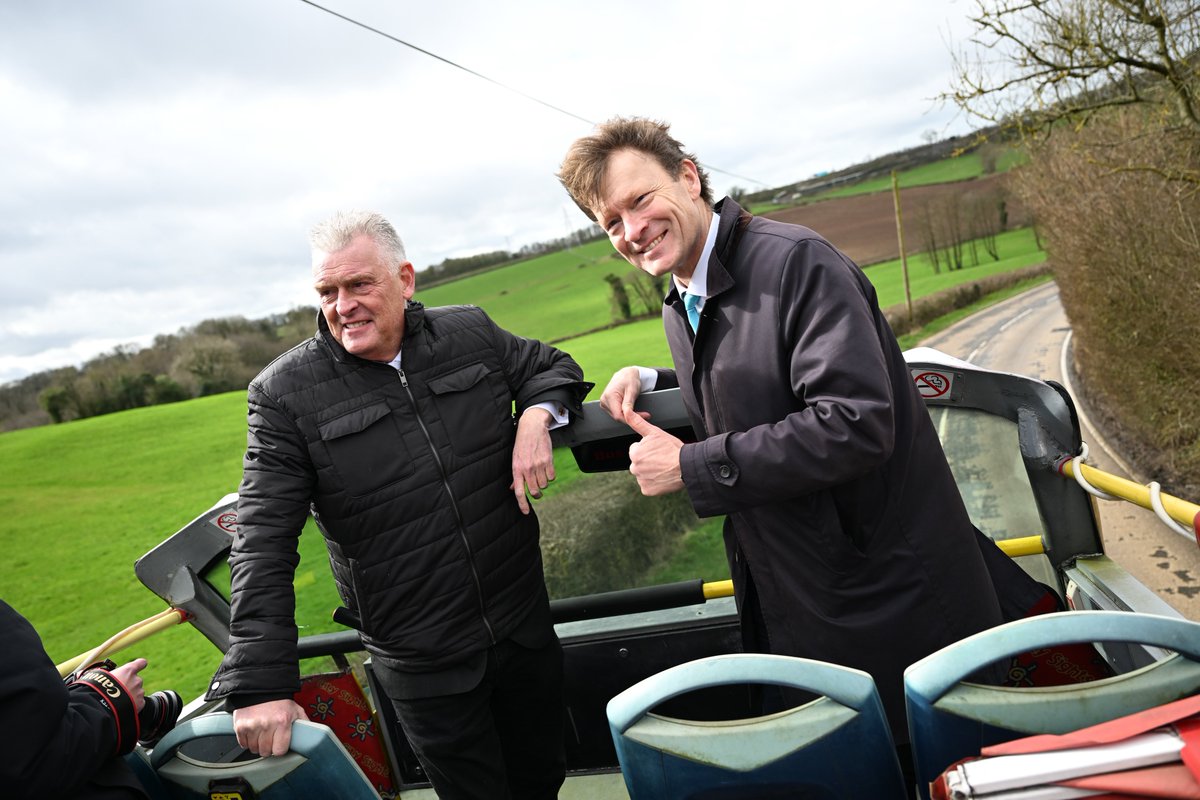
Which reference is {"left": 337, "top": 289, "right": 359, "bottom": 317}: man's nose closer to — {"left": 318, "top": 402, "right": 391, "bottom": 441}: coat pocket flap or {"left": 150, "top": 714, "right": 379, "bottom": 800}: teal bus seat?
{"left": 318, "top": 402, "right": 391, "bottom": 441}: coat pocket flap

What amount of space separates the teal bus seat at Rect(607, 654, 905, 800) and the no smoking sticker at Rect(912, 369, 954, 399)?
4.50ft

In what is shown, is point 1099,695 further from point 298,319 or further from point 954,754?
point 298,319

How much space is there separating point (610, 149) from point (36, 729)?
1.49 m

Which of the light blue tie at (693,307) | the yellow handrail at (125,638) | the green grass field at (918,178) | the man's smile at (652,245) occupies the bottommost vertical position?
the yellow handrail at (125,638)

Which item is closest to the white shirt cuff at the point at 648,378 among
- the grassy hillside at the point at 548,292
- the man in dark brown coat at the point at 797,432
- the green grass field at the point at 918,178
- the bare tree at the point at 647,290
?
the man in dark brown coat at the point at 797,432

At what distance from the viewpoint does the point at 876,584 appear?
4.70ft

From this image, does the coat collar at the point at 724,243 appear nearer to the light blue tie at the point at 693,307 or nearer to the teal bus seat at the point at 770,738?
the light blue tie at the point at 693,307

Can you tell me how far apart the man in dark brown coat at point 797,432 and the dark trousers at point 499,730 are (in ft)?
2.20

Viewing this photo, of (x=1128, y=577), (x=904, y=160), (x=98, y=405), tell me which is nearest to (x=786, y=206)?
(x=904, y=160)

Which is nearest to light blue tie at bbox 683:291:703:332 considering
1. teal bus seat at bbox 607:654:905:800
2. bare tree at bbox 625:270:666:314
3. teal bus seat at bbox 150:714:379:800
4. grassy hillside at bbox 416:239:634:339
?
teal bus seat at bbox 607:654:905:800

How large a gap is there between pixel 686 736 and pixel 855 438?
0.55m

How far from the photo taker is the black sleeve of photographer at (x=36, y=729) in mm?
1229

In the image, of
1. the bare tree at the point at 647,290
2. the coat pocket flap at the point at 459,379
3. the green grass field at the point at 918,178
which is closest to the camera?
the coat pocket flap at the point at 459,379

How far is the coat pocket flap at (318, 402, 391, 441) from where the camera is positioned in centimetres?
171
